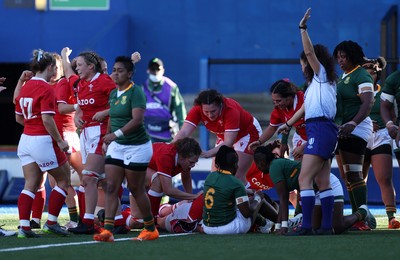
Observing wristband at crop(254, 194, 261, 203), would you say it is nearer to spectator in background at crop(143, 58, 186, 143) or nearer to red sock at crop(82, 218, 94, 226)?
red sock at crop(82, 218, 94, 226)

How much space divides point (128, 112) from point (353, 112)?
2.42 meters

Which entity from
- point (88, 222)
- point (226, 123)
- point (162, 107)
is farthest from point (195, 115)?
point (162, 107)

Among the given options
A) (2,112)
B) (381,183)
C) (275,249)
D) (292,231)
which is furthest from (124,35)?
(275,249)

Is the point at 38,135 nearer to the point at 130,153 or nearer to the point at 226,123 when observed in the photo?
the point at 130,153

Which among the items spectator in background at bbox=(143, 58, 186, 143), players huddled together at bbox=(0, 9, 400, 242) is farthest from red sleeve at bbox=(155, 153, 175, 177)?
spectator in background at bbox=(143, 58, 186, 143)

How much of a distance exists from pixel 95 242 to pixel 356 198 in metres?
3.05

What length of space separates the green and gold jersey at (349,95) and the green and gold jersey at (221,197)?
1219mm

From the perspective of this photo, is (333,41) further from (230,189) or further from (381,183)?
(230,189)

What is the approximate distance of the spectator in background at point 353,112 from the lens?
10.8 m

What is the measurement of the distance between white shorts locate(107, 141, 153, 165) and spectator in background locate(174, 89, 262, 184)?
172 centimetres

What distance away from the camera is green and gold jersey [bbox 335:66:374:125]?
10.9m

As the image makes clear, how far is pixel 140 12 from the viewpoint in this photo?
65.6ft

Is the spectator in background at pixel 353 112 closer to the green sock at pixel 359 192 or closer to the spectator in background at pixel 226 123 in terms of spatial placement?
the green sock at pixel 359 192

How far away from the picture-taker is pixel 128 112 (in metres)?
10.0
